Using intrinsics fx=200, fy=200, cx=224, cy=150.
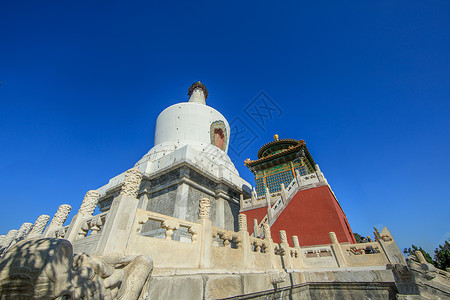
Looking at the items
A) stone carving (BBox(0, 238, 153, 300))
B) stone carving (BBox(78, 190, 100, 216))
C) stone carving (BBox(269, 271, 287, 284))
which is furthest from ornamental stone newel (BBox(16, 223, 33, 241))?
stone carving (BBox(269, 271, 287, 284))

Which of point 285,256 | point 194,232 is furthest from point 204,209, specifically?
point 285,256

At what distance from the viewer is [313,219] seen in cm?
942

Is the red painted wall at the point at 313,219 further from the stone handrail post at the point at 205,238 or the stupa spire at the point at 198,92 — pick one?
the stupa spire at the point at 198,92

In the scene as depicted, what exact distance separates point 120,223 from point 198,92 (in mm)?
21002

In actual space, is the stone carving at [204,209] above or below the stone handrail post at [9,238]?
below

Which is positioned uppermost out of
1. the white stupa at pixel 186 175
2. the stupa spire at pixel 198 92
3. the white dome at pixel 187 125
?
the stupa spire at pixel 198 92

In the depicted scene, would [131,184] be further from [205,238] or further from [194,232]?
[205,238]

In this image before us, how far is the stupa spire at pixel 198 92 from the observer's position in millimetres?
21953

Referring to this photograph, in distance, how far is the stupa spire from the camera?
72.0 ft

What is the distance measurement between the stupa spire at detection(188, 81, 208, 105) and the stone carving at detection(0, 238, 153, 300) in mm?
20564

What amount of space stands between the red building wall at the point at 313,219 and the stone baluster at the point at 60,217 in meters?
8.43

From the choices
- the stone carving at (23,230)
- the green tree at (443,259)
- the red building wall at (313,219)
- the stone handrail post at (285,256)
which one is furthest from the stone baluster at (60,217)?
the green tree at (443,259)

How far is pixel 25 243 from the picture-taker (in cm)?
176

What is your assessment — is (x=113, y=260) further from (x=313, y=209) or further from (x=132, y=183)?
(x=313, y=209)
